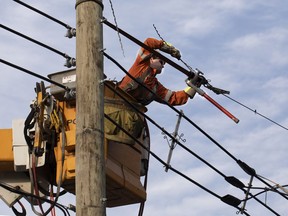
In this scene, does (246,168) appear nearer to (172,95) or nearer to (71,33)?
(172,95)

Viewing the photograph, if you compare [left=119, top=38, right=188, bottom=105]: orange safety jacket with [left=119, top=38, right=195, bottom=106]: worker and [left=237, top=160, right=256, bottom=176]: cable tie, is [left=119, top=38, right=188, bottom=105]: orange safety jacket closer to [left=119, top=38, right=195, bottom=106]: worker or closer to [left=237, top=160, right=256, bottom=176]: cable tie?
[left=119, top=38, right=195, bottom=106]: worker

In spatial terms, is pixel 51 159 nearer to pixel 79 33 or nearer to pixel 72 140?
pixel 72 140

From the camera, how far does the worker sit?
9.88 m

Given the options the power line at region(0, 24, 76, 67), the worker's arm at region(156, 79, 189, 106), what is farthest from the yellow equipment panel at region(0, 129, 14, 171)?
the worker's arm at region(156, 79, 189, 106)

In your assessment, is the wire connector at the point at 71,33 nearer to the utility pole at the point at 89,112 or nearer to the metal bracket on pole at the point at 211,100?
the utility pole at the point at 89,112

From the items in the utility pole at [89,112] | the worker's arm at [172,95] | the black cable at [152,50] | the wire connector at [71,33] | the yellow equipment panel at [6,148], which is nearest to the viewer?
the utility pole at [89,112]

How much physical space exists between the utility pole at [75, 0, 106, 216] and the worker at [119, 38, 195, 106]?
6.89 ft

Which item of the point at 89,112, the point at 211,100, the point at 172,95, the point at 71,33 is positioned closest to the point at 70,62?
the point at 71,33

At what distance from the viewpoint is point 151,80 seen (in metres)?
10.5

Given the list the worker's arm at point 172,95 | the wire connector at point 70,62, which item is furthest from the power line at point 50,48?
the worker's arm at point 172,95

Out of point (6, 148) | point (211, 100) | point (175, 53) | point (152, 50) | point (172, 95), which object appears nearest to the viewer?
point (6, 148)

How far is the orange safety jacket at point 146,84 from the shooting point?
9.86m

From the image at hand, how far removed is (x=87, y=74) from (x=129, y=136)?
5.96 ft

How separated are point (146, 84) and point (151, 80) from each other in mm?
124
